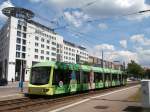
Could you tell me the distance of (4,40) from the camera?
100250 millimetres

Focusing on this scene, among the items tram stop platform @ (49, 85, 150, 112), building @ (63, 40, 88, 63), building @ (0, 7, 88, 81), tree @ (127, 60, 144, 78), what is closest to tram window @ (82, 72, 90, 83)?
tram stop platform @ (49, 85, 150, 112)

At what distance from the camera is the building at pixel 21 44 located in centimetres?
9112

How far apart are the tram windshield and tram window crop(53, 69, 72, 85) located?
2.15ft

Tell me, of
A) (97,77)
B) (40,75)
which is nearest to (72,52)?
(97,77)

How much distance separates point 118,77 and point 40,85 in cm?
2732

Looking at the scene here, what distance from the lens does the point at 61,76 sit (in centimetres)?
2295

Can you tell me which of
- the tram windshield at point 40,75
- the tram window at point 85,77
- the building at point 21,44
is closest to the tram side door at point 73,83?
the tram window at point 85,77

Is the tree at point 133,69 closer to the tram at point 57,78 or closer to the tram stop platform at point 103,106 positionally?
the tram at point 57,78

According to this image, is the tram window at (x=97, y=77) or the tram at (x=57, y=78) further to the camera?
the tram window at (x=97, y=77)

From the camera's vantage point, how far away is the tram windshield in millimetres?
21547

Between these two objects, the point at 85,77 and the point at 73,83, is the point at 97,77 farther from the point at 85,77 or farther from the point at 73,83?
the point at 73,83

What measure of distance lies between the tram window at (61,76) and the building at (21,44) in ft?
189

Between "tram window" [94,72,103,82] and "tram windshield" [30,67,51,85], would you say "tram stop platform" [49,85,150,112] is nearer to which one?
"tram windshield" [30,67,51,85]

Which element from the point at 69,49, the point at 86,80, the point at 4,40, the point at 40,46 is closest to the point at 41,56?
the point at 40,46
